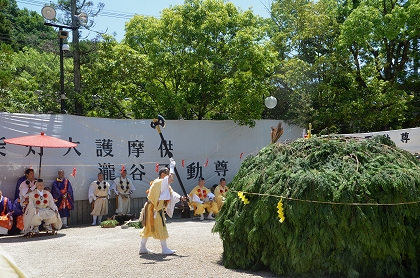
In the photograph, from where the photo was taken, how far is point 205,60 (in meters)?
15.0

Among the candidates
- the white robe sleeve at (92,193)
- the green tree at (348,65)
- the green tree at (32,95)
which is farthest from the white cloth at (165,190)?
the green tree at (348,65)

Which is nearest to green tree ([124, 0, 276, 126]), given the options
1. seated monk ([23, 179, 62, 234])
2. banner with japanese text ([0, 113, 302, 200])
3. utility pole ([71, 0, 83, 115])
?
banner with japanese text ([0, 113, 302, 200])

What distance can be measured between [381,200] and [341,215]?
0.57m

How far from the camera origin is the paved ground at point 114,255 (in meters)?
7.02

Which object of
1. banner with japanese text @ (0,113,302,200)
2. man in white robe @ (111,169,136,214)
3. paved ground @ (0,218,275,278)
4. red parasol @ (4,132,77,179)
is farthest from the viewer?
man in white robe @ (111,169,136,214)

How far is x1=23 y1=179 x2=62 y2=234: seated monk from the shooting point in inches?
433

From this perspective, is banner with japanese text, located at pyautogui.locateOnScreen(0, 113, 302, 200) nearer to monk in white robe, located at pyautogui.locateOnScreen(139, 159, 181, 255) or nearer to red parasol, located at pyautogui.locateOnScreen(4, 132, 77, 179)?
red parasol, located at pyautogui.locateOnScreen(4, 132, 77, 179)

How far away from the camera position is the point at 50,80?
16.5 m

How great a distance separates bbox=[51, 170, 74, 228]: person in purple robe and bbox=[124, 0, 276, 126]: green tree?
3822 mm

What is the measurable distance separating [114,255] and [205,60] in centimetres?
809

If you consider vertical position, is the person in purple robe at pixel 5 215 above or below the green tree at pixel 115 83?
below

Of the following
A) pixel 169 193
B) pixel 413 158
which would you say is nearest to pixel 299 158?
pixel 413 158

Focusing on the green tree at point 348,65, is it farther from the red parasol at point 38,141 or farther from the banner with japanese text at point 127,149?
the red parasol at point 38,141

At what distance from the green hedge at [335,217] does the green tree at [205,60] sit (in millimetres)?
8039
